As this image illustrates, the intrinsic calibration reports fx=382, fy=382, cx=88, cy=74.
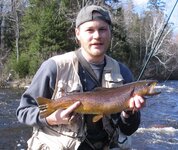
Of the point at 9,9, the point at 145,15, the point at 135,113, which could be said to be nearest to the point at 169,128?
the point at 135,113

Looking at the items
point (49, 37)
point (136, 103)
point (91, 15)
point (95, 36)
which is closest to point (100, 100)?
point (136, 103)

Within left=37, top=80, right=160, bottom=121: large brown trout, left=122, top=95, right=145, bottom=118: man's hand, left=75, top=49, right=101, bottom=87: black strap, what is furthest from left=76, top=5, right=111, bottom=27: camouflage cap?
left=122, top=95, right=145, bottom=118: man's hand

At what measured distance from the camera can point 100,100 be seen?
10.7 ft

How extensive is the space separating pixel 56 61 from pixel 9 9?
128ft

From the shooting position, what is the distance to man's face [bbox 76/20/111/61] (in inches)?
127

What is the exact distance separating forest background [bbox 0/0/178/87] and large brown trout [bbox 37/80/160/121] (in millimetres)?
24836

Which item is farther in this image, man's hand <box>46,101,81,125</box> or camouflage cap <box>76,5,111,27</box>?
camouflage cap <box>76,5,111,27</box>

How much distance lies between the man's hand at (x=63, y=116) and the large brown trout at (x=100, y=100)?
0.05 meters

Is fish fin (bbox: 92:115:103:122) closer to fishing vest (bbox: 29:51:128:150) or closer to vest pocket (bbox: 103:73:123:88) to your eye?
fishing vest (bbox: 29:51:128:150)

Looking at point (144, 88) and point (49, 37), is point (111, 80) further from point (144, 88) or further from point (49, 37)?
point (49, 37)

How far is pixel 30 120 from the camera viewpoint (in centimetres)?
320

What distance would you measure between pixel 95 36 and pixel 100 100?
1.79 feet

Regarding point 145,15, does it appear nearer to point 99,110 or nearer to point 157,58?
point 157,58

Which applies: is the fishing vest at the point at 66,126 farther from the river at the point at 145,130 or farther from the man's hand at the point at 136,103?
the river at the point at 145,130
